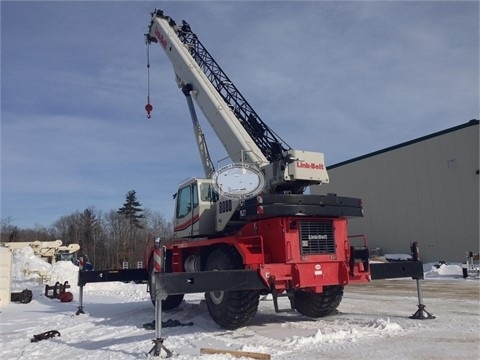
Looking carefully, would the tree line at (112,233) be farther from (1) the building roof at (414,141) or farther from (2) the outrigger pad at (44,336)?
(2) the outrigger pad at (44,336)

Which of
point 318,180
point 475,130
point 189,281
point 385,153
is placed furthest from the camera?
point 385,153

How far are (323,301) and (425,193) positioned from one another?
24.4 m

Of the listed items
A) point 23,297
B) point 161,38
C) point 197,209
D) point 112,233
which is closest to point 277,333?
point 197,209

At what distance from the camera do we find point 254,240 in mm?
8633

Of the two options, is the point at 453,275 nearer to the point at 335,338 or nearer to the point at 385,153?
the point at 385,153

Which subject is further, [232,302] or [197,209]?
[197,209]

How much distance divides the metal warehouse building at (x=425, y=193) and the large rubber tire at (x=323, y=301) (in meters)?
16.9

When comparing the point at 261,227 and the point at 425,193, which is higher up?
the point at 425,193

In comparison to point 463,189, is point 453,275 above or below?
below

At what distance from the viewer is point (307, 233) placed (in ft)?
28.3

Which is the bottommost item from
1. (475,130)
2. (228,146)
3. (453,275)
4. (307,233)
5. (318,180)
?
(453,275)

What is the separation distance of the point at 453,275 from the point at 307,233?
61.8 ft

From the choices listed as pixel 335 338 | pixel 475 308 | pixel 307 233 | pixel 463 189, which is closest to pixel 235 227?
pixel 307 233

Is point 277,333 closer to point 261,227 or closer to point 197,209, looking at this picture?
point 261,227
